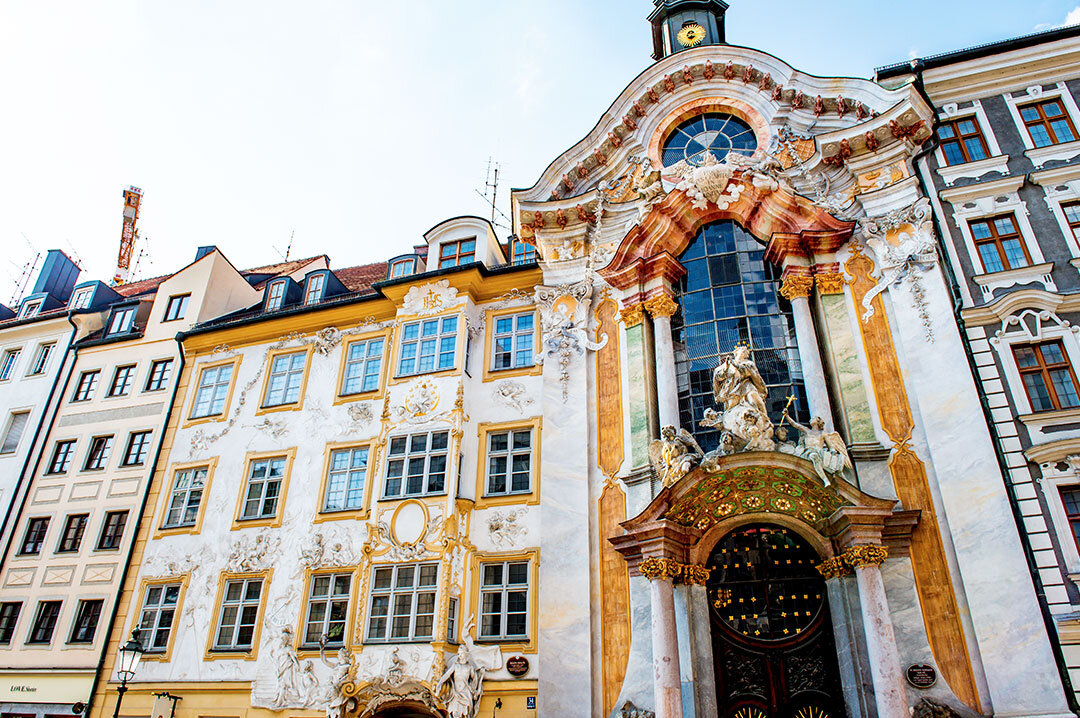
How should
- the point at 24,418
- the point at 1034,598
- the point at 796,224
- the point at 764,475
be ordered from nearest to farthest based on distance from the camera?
the point at 1034,598, the point at 764,475, the point at 796,224, the point at 24,418

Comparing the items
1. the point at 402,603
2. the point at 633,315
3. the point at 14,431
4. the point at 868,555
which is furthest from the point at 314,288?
the point at 868,555

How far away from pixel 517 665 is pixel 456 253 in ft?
40.3

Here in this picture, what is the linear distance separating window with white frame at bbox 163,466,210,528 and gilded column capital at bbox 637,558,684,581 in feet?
44.8

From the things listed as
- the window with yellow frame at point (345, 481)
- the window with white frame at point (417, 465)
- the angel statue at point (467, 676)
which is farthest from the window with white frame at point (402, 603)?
the window with yellow frame at point (345, 481)

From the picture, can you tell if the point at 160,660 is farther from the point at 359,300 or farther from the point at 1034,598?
the point at 1034,598

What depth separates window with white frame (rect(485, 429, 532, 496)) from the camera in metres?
19.2

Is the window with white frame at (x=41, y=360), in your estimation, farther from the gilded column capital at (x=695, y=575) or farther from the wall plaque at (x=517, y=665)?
the gilded column capital at (x=695, y=575)

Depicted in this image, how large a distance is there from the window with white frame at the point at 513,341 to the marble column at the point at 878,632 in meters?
9.70

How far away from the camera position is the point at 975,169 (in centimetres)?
1836

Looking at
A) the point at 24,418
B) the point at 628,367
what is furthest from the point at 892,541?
the point at 24,418

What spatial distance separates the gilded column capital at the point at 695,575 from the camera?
16078 millimetres

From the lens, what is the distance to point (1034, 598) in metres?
13.5

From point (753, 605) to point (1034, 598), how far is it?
5.08 m

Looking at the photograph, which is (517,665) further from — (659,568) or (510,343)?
(510,343)
